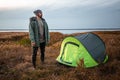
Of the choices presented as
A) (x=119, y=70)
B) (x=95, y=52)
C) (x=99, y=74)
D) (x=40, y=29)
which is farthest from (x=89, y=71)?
(x=40, y=29)

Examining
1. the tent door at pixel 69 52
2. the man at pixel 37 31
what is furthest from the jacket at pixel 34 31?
the tent door at pixel 69 52

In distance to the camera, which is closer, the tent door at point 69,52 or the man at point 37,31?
the man at point 37,31

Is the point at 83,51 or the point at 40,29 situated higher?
the point at 40,29

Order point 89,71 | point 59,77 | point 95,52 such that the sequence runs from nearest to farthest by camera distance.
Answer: point 59,77, point 89,71, point 95,52

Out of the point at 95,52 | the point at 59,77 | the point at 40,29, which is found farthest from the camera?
the point at 95,52

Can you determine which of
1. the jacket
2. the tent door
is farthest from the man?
the tent door

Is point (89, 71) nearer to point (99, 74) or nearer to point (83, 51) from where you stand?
point (99, 74)

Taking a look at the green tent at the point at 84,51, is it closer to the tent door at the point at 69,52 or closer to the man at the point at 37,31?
the tent door at the point at 69,52

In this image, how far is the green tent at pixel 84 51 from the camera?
12500mm

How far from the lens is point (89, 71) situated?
36.1 ft

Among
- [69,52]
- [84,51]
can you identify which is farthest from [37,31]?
[84,51]

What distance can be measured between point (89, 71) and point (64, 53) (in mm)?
2846

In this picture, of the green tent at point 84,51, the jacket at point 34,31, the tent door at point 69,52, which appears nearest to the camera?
the jacket at point 34,31

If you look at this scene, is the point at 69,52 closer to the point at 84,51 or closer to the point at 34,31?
the point at 84,51
